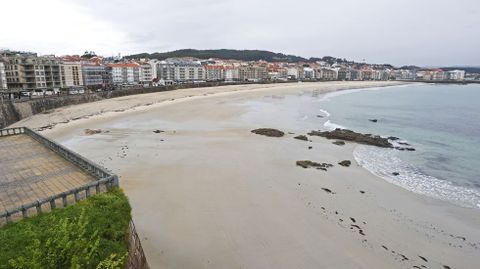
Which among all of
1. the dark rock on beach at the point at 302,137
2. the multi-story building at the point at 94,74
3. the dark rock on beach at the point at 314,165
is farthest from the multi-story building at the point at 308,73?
the dark rock on beach at the point at 314,165

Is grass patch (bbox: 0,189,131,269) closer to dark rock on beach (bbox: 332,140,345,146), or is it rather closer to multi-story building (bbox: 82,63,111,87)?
dark rock on beach (bbox: 332,140,345,146)

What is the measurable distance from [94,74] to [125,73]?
13.1 meters

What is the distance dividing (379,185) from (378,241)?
242 inches

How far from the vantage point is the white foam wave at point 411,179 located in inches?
630

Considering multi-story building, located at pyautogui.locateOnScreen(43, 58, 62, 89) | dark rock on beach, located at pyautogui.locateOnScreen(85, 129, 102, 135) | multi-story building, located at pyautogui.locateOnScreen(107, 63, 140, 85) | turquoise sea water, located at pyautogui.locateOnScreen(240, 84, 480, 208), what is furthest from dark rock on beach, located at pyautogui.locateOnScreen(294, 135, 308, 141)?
multi-story building, located at pyautogui.locateOnScreen(107, 63, 140, 85)

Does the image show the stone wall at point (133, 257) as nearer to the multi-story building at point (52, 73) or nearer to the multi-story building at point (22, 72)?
the multi-story building at point (22, 72)

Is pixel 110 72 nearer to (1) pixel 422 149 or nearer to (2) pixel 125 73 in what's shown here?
(2) pixel 125 73

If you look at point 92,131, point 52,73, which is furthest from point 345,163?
point 52,73

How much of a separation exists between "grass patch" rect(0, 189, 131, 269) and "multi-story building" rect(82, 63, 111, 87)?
80.7 meters

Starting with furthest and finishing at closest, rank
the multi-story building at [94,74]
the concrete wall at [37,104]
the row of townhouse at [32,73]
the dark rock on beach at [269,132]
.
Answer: the multi-story building at [94,74], the row of townhouse at [32,73], the concrete wall at [37,104], the dark rock on beach at [269,132]

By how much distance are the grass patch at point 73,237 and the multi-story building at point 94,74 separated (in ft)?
265

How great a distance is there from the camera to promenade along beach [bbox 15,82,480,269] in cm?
1041

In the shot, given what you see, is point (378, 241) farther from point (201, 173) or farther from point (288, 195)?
point (201, 173)

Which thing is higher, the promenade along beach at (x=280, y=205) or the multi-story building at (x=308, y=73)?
the multi-story building at (x=308, y=73)
